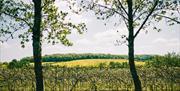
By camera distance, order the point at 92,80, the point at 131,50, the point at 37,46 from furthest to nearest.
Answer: the point at 92,80 < the point at 131,50 < the point at 37,46

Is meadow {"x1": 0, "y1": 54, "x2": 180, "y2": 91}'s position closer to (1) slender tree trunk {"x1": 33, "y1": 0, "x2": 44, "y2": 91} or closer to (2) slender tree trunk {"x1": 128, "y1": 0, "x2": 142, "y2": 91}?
(2) slender tree trunk {"x1": 128, "y1": 0, "x2": 142, "y2": 91}

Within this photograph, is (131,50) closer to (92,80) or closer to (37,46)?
(37,46)

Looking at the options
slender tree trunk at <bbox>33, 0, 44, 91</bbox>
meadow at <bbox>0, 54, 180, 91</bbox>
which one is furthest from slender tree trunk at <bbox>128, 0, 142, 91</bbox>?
meadow at <bbox>0, 54, 180, 91</bbox>

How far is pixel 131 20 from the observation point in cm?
3020

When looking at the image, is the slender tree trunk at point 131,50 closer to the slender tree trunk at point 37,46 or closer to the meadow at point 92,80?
the slender tree trunk at point 37,46

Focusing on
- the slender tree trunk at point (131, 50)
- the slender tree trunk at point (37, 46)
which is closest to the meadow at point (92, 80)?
the slender tree trunk at point (131, 50)

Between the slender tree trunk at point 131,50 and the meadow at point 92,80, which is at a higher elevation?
the slender tree trunk at point 131,50

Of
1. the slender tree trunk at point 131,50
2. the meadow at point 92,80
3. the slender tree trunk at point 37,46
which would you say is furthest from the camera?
the meadow at point 92,80

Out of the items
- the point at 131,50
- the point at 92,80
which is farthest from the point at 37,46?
the point at 92,80

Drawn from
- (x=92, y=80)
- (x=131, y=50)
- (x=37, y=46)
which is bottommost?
(x=92, y=80)

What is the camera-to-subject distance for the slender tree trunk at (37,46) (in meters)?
24.3

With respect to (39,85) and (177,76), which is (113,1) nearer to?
(39,85)

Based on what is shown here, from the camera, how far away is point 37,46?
24.4m

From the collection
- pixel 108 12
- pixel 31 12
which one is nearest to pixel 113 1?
pixel 108 12
